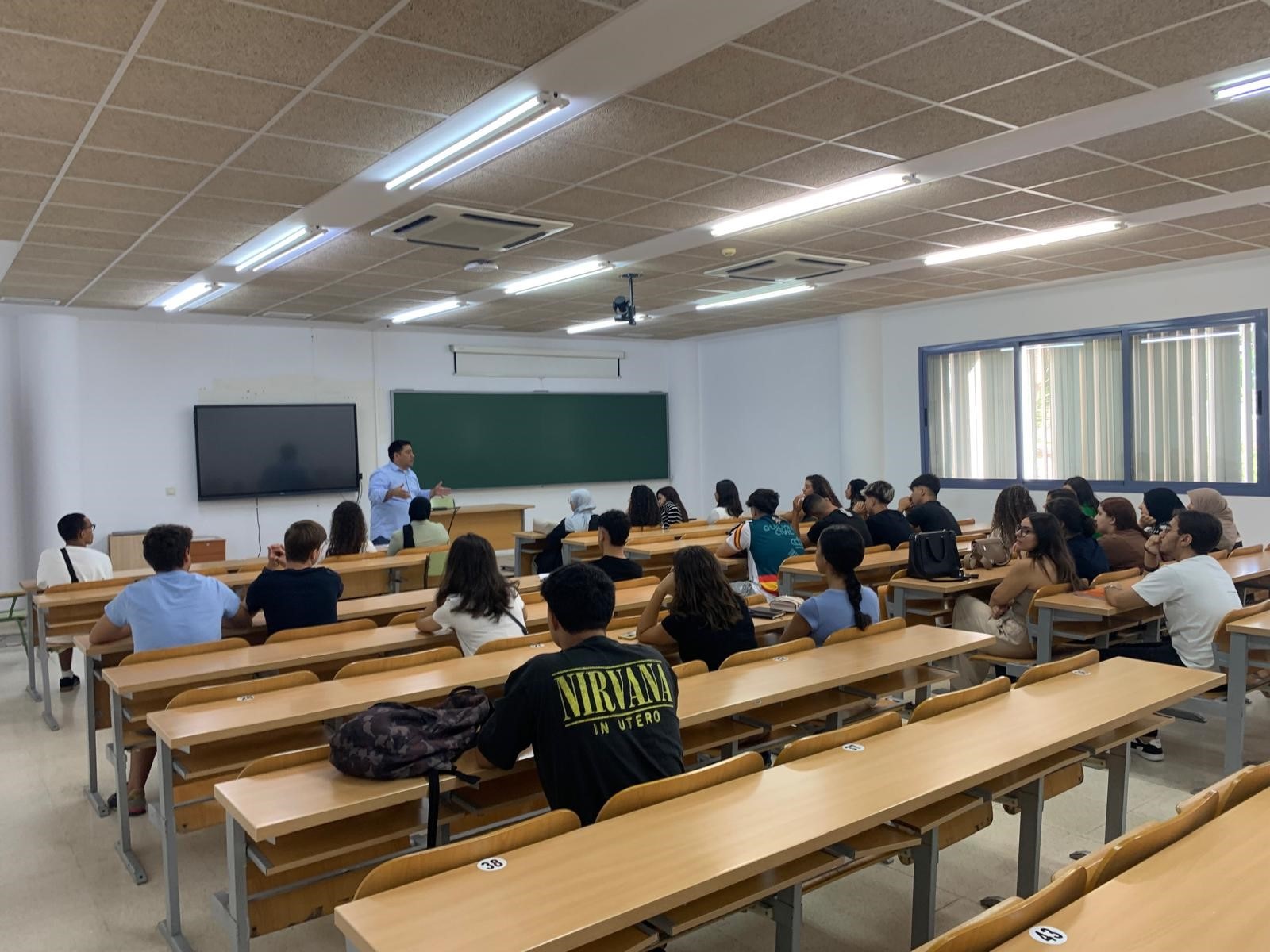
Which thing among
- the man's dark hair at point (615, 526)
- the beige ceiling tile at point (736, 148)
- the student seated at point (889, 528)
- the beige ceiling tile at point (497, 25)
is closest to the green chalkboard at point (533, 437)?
the student seated at point (889, 528)

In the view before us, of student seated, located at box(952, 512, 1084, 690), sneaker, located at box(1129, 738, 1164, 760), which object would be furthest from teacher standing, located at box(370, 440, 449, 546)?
sneaker, located at box(1129, 738, 1164, 760)

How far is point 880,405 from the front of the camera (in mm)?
11320

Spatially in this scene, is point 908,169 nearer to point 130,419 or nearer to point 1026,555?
point 1026,555

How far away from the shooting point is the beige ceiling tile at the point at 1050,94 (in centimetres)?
392

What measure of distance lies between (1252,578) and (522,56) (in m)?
5.00

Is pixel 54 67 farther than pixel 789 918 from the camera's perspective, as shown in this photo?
Yes

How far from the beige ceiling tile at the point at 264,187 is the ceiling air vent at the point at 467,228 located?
0.67 meters

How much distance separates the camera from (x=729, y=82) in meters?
3.85

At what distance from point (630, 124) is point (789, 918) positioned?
11.4ft

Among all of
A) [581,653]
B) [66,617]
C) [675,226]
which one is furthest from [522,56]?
[66,617]

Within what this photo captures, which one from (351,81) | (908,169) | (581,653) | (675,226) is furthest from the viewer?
(675,226)

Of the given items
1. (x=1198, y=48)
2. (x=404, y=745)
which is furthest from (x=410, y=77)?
(x=1198, y=48)

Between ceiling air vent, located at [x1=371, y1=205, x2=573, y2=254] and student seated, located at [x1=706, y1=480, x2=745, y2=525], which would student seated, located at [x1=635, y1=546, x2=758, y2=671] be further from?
student seated, located at [x1=706, y1=480, x2=745, y2=525]

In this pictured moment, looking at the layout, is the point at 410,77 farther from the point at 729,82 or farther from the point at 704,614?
the point at 704,614
